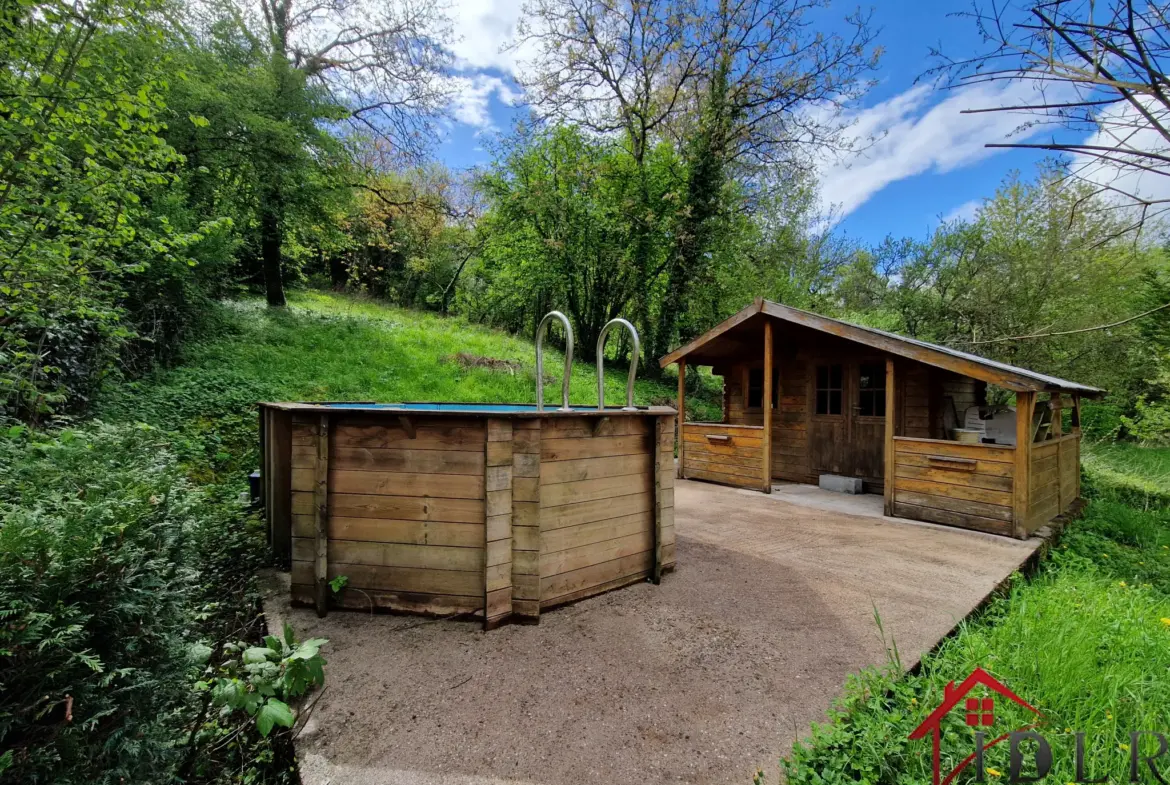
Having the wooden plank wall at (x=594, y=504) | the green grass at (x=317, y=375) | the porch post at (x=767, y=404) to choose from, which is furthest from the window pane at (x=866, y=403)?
the wooden plank wall at (x=594, y=504)

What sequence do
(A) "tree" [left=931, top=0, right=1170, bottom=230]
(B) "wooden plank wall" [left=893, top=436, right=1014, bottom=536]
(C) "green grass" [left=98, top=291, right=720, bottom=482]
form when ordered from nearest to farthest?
1. (A) "tree" [left=931, top=0, right=1170, bottom=230]
2. (B) "wooden plank wall" [left=893, top=436, right=1014, bottom=536]
3. (C) "green grass" [left=98, top=291, right=720, bottom=482]

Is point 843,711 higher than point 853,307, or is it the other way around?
point 853,307

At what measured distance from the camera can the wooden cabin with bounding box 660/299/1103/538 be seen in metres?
4.49

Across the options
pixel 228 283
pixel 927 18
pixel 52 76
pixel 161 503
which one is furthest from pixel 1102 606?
pixel 228 283

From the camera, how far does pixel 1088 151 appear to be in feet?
4.84

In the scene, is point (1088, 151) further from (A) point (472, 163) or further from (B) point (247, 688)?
(A) point (472, 163)

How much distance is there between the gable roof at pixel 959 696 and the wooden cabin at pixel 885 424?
330 centimetres

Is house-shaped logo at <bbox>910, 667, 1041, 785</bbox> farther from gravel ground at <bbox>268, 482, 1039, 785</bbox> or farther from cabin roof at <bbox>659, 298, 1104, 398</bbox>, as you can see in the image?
cabin roof at <bbox>659, 298, 1104, 398</bbox>

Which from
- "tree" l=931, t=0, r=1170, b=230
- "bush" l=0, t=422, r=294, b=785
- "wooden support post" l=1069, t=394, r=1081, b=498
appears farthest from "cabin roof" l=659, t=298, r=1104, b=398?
"bush" l=0, t=422, r=294, b=785

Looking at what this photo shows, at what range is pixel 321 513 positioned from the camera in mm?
2607

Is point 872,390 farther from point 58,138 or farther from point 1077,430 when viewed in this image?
point 58,138

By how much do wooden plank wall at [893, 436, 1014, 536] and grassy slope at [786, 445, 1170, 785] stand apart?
3.00 feet

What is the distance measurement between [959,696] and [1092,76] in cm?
217

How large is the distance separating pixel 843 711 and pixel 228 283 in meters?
10.5
